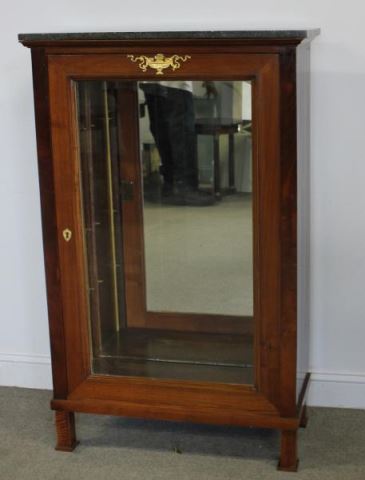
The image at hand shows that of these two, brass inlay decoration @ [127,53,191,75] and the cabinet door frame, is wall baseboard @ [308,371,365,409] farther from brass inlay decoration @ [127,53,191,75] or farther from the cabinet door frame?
brass inlay decoration @ [127,53,191,75]

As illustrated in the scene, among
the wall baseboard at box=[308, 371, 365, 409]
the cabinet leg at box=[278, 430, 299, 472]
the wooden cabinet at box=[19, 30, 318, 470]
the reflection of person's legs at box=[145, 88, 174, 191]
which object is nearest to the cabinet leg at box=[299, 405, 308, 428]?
the wooden cabinet at box=[19, 30, 318, 470]

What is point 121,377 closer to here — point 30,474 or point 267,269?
point 30,474

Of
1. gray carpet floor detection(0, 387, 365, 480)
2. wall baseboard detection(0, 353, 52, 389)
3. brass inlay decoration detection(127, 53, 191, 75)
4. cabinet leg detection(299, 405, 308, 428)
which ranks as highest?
brass inlay decoration detection(127, 53, 191, 75)

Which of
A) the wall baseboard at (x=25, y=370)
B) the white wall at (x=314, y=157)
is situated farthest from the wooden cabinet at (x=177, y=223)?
the wall baseboard at (x=25, y=370)

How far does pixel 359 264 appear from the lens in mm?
2318

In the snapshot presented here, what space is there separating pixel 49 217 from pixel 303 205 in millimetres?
681

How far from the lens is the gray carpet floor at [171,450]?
6.74 feet

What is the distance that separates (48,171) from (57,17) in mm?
626

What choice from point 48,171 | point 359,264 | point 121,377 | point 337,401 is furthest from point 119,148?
point 337,401

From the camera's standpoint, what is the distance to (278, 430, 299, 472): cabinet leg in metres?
2.04

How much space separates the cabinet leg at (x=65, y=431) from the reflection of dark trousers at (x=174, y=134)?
0.71m

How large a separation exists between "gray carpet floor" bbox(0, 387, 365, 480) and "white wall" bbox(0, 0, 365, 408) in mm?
211

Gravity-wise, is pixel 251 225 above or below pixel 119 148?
below

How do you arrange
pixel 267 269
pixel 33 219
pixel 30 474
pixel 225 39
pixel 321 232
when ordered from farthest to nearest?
pixel 33 219
pixel 321 232
pixel 30 474
pixel 267 269
pixel 225 39
